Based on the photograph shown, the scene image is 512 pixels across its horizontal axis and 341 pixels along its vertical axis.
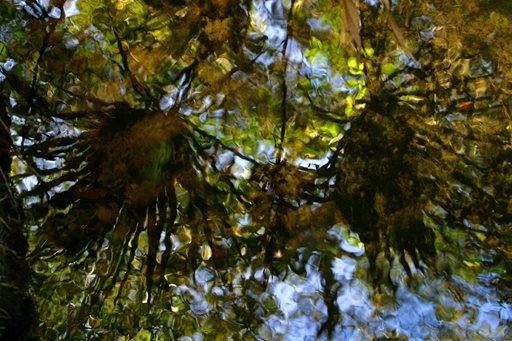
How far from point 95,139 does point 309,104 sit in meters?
0.93

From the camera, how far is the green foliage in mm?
1975

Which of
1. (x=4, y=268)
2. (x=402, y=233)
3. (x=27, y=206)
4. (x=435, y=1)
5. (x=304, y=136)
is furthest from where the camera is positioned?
(x=435, y=1)

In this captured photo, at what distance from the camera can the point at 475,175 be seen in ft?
7.34

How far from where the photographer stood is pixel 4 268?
1.65m

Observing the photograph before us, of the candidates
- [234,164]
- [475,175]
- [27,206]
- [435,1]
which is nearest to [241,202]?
[234,164]

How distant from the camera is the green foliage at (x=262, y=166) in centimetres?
197

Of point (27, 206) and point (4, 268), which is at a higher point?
point (27, 206)

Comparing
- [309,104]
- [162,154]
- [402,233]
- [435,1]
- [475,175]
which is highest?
[435,1]

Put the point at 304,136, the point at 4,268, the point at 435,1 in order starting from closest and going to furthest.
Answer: the point at 4,268 → the point at 304,136 → the point at 435,1

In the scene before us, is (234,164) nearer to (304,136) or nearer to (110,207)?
(304,136)

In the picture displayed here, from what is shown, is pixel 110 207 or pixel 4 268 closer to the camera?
pixel 4 268

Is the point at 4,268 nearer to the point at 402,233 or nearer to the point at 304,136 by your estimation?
the point at 304,136

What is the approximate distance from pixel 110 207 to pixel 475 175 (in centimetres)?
150

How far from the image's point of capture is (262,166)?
224cm
